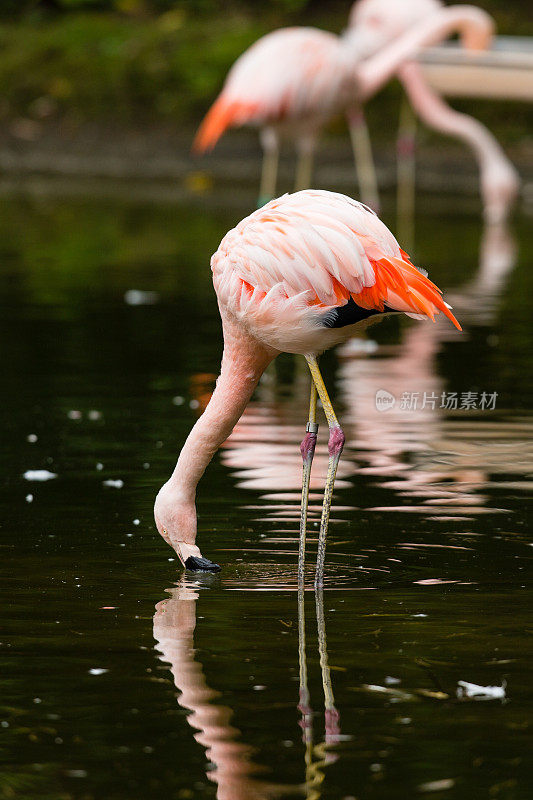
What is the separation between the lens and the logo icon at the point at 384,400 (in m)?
7.20

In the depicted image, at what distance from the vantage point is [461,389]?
763cm

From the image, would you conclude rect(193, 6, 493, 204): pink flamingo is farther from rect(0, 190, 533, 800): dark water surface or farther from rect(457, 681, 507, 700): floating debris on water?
rect(457, 681, 507, 700): floating debris on water

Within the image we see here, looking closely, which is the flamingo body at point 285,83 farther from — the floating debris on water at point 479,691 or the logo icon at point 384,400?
the floating debris on water at point 479,691

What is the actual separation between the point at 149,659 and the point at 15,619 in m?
0.48

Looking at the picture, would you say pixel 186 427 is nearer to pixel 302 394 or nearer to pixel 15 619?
pixel 302 394

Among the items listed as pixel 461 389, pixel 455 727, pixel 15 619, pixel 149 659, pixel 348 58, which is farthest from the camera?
pixel 348 58

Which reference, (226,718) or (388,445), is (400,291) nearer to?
(226,718)

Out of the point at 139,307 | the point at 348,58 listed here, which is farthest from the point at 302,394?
the point at 348,58

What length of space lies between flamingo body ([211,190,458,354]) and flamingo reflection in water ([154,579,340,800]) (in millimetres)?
819

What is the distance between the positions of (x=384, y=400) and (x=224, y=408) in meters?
2.58

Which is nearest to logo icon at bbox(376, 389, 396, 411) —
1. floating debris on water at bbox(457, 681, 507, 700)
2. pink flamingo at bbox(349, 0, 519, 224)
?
floating debris on water at bbox(457, 681, 507, 700)

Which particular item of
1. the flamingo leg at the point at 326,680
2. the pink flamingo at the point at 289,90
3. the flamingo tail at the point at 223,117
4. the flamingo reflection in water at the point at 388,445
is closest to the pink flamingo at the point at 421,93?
the pink flamingo at the point at 289,90

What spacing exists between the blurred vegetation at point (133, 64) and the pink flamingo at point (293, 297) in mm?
16224

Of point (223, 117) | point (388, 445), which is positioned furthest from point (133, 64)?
point (388, 445)
